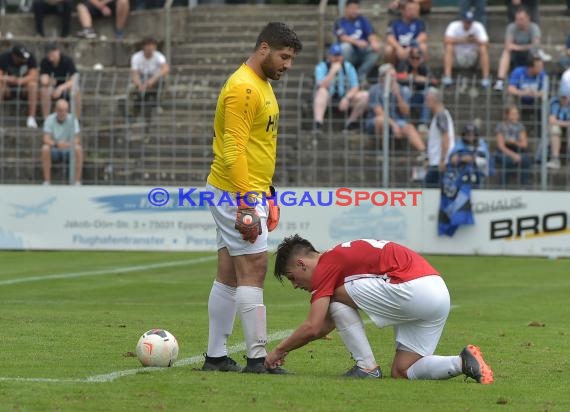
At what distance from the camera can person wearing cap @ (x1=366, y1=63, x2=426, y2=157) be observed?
2323 centimetres

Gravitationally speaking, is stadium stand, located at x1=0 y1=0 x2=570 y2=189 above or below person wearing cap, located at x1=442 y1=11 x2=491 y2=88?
below

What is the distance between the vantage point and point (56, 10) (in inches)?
1161

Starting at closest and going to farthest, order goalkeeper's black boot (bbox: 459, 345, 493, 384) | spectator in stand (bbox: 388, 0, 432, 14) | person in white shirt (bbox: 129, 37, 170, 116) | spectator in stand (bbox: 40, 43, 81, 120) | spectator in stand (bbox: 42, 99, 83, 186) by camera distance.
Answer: goalkeeper's black boot (bbox: 459, 345, 493, 384) < spectator in stand (bbox: 42, 99, 83, 186) < spectator in stand (bbox: 40, 43, 81, 120) < person in white shirt (bbox: 129, 37, 170, 116) < spectator in stand (bbox: 388, 0, 432, 14)

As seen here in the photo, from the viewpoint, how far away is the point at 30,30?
29875 mm

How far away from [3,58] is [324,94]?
20.6 feet

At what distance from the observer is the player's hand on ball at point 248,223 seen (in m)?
8.64

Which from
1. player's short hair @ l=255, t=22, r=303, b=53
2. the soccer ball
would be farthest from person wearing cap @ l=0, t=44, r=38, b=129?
player's short hair @ l=255, t=22, r=303, b=53

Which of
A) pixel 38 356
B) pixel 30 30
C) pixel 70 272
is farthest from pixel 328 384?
pixel 30 30

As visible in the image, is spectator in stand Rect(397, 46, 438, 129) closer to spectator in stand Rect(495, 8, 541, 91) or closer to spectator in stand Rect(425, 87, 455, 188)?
spectator in stand Rect(425, 87, 455, 188)

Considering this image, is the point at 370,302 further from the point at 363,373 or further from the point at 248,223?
the point at 248,223

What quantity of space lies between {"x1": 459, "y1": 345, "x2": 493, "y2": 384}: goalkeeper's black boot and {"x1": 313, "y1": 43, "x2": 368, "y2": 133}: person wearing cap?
15346 millimetres

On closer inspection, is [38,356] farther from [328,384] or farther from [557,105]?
[557,105]

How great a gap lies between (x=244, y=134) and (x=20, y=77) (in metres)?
17.2

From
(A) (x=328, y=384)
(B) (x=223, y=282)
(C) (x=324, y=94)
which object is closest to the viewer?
(A) (x=328, y=384)
